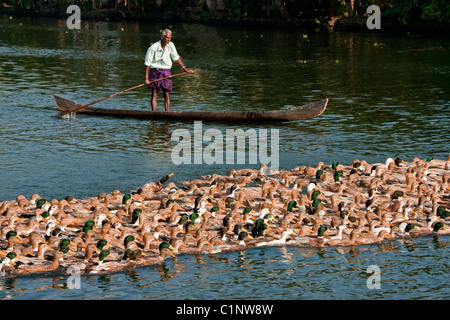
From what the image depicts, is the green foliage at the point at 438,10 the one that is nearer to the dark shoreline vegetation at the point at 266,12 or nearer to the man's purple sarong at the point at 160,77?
the dark shoreline vegetation at the point at 266,12

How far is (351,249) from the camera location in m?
16.7

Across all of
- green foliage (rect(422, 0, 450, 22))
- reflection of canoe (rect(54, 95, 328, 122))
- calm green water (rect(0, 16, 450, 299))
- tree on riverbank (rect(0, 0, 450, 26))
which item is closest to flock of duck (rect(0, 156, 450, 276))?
calm green water (rect(0, 16, 450, 299))

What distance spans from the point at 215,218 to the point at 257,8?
237 ft

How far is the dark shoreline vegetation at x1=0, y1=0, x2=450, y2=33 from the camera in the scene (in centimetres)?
7094

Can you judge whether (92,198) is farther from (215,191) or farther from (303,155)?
(303,155)

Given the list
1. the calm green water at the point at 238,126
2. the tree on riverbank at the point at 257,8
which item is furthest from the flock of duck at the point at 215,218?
the tree on riverbank at the point at 257,8

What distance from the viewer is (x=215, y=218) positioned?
58.3 ft

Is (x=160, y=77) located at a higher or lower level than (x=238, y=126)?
higher

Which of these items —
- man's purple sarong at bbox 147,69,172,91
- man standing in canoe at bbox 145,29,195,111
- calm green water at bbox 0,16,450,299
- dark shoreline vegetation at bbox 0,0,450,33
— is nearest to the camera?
calm green water at bbox 0,16,450,299
